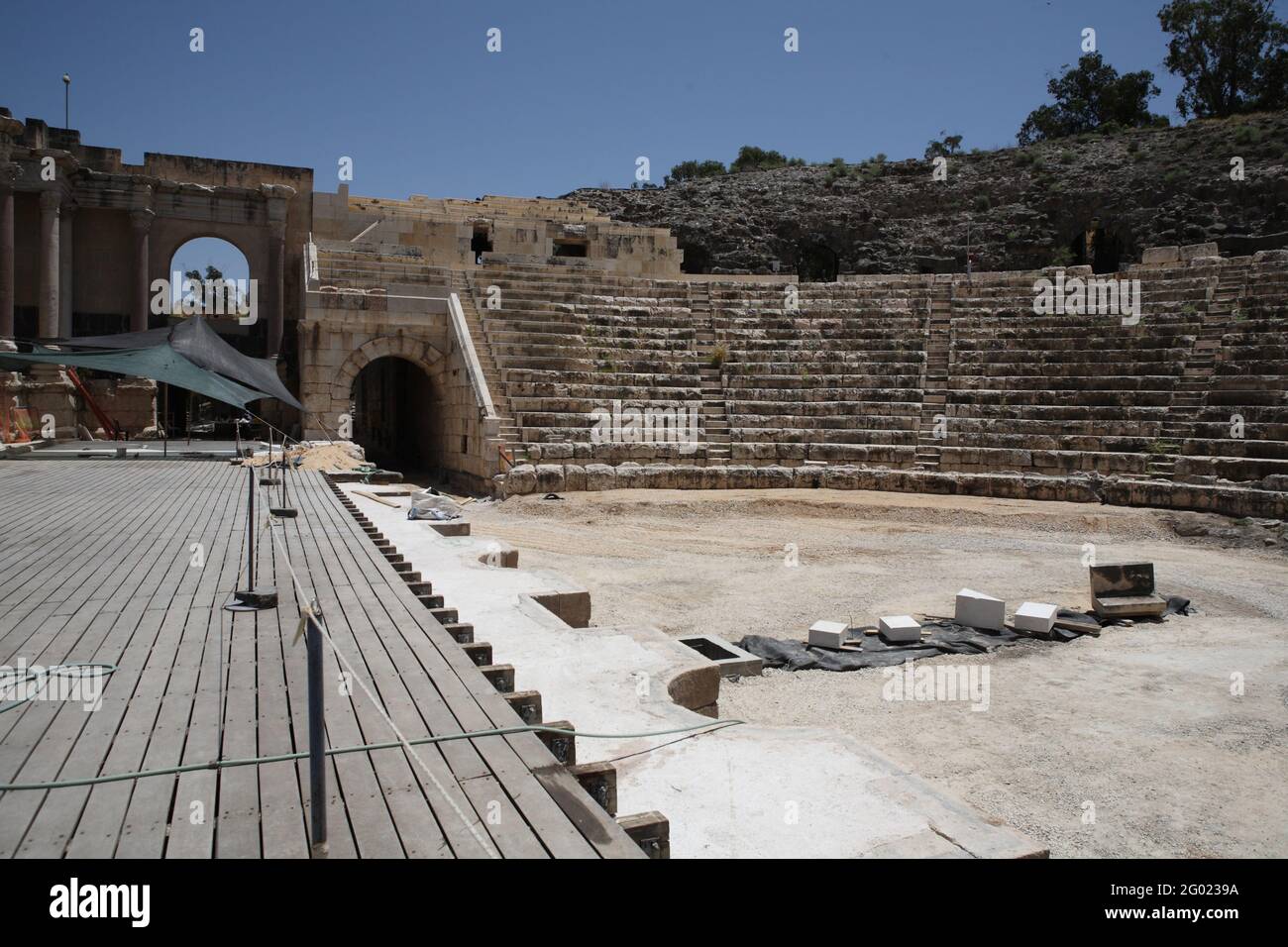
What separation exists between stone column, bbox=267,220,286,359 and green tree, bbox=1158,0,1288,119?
34897 mm

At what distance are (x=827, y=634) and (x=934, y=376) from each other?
1098 centimetres

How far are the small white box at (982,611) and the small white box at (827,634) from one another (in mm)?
1284

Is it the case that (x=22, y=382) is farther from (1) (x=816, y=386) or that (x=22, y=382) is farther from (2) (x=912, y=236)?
(2) (x=912, y=236)

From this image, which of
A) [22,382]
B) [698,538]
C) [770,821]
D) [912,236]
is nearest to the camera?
[770,821]

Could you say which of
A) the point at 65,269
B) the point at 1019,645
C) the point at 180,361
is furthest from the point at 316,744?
the point at 65,269

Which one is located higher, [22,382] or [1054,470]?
[22,382]

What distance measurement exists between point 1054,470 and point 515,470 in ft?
29.2

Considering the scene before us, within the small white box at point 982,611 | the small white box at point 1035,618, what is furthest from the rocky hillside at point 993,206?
the small white box at point 982,611

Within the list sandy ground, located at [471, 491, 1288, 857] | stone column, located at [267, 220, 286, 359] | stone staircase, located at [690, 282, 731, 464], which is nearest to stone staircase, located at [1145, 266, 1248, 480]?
sandy ground, located at [471, 491, 1288, 857]

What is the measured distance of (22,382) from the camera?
57.1ft

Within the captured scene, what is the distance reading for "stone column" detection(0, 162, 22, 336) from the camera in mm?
17922

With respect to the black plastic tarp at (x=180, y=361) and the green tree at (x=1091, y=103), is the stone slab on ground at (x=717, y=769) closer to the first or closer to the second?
the black plastic tarp at (x=180, y=361)

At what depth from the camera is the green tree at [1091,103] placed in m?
38.8
